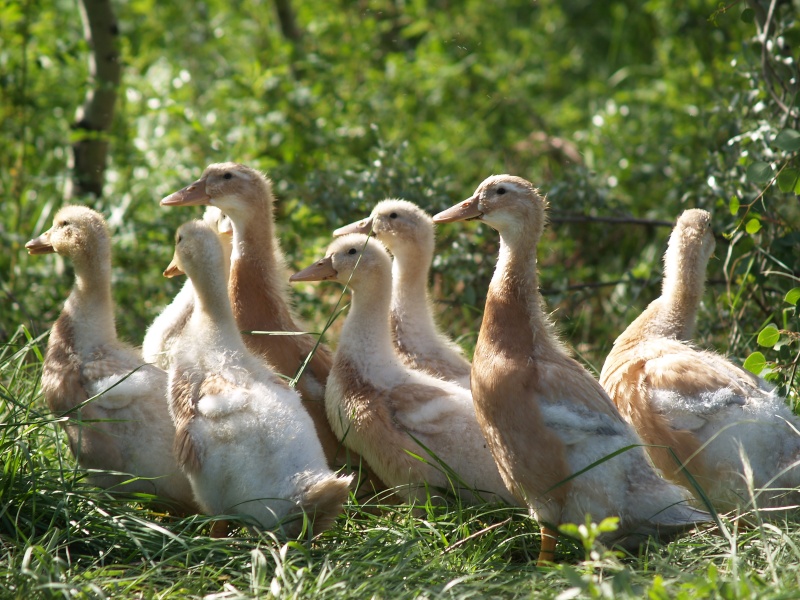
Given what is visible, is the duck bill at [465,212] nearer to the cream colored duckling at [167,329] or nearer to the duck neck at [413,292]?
the duck neck at [413,292]

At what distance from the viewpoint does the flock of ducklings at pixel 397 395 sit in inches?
129

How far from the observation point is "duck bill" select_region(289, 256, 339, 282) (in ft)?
13.6

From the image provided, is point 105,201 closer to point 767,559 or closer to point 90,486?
point 90,486

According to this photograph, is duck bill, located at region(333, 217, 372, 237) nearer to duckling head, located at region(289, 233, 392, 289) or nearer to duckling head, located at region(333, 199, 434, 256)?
duckling head, located at region(333, 199, 434, 256)

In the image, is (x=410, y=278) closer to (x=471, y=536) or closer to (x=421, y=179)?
(x=421, y=179)

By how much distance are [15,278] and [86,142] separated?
1012mm

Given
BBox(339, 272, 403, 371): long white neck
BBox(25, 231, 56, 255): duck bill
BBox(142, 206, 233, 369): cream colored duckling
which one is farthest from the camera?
BBox(25, 231, 56, 255): duck bill

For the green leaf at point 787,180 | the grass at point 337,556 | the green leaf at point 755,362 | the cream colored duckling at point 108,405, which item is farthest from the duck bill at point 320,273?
the green leaf at point 787,180

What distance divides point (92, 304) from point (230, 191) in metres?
0.83

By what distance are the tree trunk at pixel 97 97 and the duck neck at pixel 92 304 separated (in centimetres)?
210

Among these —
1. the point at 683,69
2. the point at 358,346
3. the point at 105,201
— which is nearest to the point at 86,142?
the point at 105,201

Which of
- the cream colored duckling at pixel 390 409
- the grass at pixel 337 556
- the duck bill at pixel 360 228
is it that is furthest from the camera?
the duck bill at pixel 360 228

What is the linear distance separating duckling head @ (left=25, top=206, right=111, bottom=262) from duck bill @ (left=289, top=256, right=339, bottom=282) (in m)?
0.85

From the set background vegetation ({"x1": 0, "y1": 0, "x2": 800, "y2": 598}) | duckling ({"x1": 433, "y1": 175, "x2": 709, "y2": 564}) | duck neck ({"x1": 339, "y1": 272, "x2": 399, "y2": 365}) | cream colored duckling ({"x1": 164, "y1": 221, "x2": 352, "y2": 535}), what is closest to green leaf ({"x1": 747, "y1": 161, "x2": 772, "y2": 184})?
background vegetation ({"x1": 0, "y1": 0, "x2": 800, "y2": 598})
